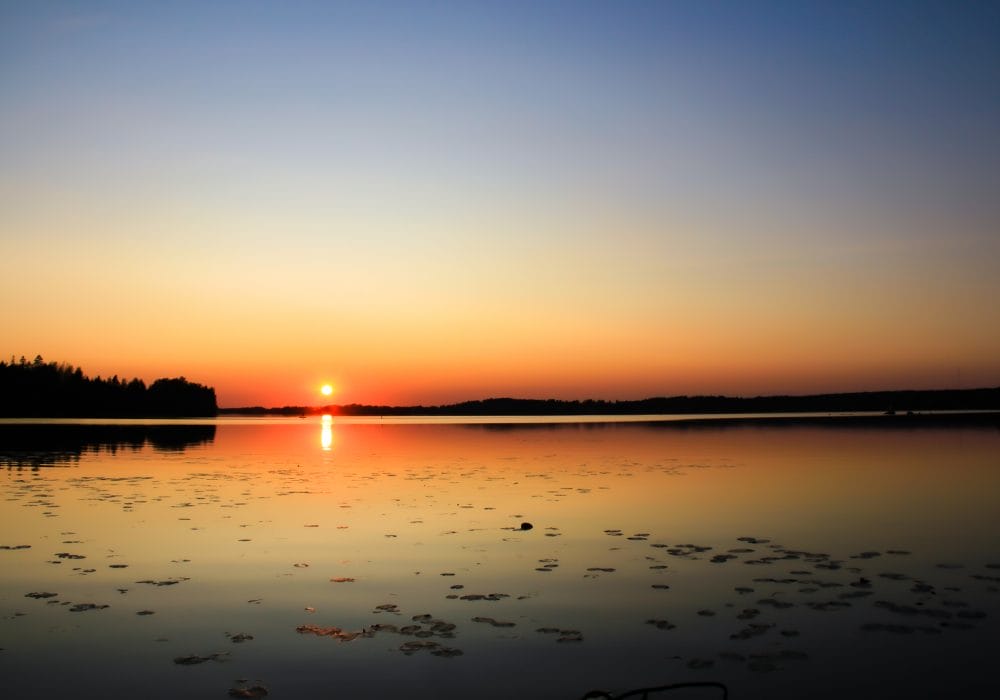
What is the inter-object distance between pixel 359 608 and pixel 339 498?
51.1 ft

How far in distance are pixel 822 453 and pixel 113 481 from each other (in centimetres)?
4012

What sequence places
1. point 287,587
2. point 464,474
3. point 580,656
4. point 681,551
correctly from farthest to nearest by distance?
point 464,474
point 681,551
point 287,587
point 580,656

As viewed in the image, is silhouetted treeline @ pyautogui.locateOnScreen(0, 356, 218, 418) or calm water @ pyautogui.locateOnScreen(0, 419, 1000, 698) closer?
calm water @ pyautogui.locateOnScreen(0, 419, 1000, 698)

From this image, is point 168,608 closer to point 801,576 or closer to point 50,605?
point 50,605

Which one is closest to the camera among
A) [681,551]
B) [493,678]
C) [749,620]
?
[493,678]

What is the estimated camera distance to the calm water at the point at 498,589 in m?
9.81

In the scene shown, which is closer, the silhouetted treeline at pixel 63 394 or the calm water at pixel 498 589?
the calm water at pixel 498 589

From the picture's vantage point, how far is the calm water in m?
9.81

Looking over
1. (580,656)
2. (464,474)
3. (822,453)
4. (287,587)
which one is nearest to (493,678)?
(580,656)

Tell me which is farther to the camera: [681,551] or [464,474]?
[464,474]

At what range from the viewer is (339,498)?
91.9 ft

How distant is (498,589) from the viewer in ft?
46.7

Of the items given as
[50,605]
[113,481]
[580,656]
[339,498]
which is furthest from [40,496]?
[580,656]

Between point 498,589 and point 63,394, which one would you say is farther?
point 63,394
